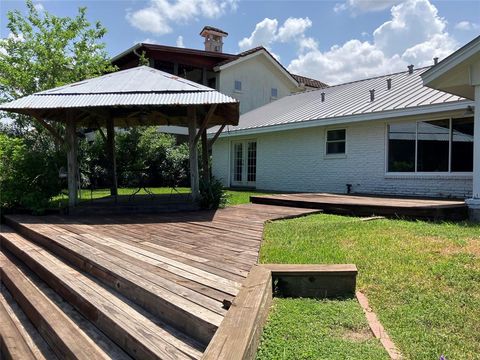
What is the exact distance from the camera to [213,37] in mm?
29766

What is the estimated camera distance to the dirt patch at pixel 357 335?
270 cm

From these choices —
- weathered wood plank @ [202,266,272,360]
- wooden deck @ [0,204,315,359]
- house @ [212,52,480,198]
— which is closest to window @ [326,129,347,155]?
house @ [212,52,480,198]

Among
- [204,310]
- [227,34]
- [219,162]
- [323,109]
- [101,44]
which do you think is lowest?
[204,310]

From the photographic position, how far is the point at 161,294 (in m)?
3.01

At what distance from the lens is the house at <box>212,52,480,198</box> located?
1044 centimetres

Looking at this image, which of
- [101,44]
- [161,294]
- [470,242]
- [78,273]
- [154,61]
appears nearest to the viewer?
[161,294]

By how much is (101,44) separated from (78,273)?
17671 mm

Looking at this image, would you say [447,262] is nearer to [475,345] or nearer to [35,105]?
[475,345]

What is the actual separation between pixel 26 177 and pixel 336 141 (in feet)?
31.1

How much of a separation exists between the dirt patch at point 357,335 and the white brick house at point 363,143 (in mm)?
8626

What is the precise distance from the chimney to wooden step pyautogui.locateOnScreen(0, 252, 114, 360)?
27.1 m

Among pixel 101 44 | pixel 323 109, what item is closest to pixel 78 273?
pixel 323 109

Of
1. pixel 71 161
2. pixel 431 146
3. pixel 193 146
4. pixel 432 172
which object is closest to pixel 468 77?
pixel 431 146

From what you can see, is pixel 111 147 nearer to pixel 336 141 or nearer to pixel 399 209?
pixel 336 141
